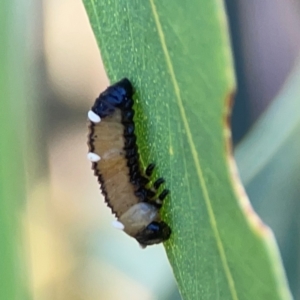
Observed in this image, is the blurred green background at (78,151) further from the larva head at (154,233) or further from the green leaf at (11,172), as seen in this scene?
the larva head at (154,233)

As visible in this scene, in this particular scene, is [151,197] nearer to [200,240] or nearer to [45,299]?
[200,240]

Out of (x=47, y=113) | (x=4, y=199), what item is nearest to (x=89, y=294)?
(x=47, y=113)

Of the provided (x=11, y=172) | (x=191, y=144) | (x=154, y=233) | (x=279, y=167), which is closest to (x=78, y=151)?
(x=11, y=172)

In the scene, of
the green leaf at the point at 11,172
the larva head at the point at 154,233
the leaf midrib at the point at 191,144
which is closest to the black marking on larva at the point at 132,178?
the larva head at the point at 154,233

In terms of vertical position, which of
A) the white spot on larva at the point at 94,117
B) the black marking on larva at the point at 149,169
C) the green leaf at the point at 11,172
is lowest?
the green leaf at the point at 11,172

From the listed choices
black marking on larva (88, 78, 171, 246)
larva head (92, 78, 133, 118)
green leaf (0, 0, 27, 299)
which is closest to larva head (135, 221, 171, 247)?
black marking on larva (88, 78, 171, 246)

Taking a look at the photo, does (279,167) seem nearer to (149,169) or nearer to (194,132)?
(149,169)
